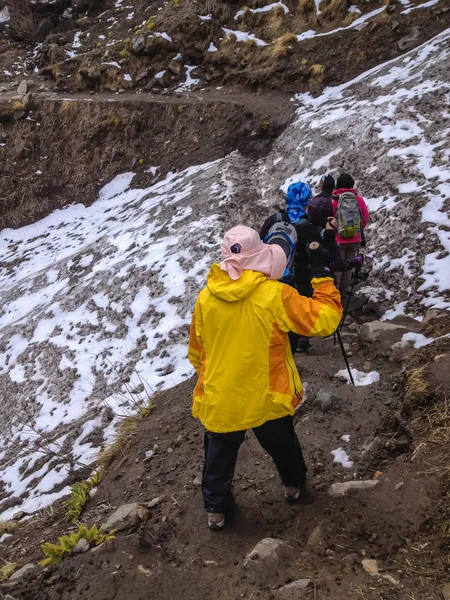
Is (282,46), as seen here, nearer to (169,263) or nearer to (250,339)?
(169,263)

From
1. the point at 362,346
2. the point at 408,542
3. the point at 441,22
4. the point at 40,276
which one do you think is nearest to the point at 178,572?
the point at 408,542

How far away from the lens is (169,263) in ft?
Answer: 33.7

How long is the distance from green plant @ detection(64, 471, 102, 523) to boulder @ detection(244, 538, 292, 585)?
242 cm

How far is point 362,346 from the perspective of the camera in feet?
20.4

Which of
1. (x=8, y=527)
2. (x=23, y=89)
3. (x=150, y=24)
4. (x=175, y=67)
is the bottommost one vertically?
(x=8, y=527)

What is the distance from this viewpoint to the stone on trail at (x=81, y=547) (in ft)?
12.0

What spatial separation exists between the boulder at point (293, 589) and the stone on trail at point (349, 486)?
1023 millimetres

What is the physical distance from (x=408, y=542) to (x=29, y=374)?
26.7 ft

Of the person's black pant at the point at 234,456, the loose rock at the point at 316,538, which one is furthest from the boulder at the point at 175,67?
the loose rock at the point at 316,538

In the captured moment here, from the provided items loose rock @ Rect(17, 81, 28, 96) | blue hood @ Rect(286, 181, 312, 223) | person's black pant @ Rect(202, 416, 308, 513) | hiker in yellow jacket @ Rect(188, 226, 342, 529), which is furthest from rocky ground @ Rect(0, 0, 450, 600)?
blue hood @ Rect(286, 181, 312, 223)

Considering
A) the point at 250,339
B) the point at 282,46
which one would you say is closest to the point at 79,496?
the point at 250,339

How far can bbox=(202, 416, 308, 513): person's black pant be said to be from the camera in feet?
11.6

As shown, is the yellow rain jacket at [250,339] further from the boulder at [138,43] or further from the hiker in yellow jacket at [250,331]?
the boulder at [138,43]

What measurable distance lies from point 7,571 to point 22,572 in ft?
1.22
